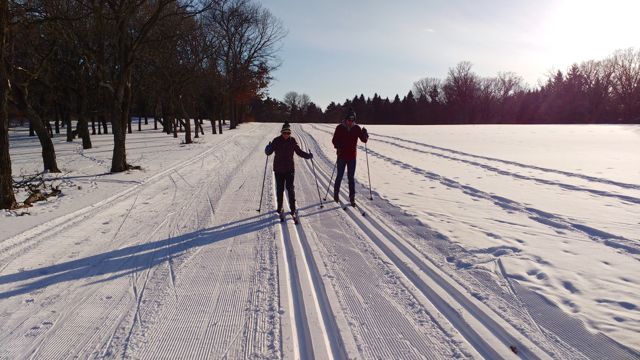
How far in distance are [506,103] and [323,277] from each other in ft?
301

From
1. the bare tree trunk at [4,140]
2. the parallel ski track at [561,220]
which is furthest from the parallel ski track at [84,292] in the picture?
the parallel ski track at [561,220]

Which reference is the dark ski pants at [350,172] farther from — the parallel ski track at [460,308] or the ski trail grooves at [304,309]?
the ski trail grooves at [304,309]

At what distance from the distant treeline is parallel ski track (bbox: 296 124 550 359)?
47.4m

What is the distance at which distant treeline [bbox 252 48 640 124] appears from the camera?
69000mm

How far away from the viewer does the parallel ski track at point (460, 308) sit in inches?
133

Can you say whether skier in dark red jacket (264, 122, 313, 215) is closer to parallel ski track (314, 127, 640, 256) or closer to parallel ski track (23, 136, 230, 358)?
parallel ski track (23, 136, 230, 358)

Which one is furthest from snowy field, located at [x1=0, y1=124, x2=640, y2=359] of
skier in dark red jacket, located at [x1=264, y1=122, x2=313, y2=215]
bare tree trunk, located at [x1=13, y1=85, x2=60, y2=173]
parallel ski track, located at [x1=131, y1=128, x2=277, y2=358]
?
bare tree trunk, located at [x1=13, y1=85, x2=60, y2=173]

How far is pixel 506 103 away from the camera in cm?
8481

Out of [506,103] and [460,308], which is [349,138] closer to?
[460,308]

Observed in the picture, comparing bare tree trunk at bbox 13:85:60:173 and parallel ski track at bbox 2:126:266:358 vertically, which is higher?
bare tree trunk at bbox 13:85:60:173

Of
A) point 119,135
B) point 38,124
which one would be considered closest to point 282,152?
point 119,135

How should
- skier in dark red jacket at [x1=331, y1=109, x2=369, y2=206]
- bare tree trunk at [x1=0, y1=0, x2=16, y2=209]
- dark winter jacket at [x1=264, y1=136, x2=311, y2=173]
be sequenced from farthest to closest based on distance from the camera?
skier in dark red jacket at [x1=331, y1=109, x2=369, y2=206] < bare tree trunk at [x1=0, y1=0, x2=16, y2=209] < dark winter jacket at [x1=264, y1=136, x2=311, y2=173]

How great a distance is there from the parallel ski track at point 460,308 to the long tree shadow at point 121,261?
266cm

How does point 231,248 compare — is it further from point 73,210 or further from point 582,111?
point 582,111
